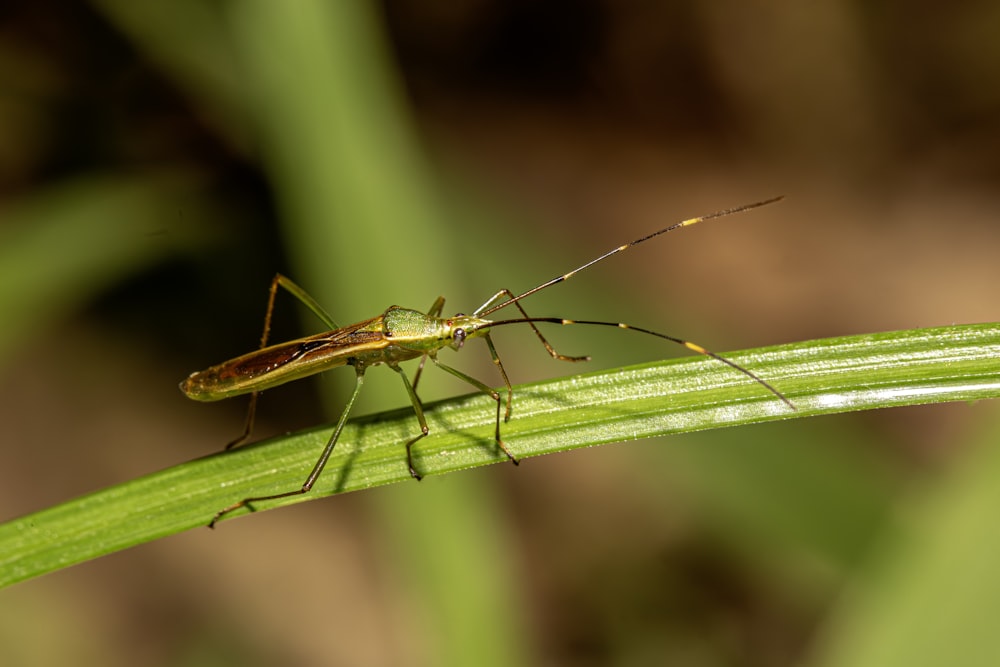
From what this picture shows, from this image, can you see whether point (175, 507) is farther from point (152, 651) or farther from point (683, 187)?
point (683, 187)

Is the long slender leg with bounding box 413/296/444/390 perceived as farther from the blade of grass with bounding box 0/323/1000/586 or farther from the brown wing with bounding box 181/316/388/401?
the blade of grass with bounding box 0/323/1000/586

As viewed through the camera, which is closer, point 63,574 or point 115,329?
point 63,574

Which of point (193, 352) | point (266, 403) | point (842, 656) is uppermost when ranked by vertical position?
point (193, 352)

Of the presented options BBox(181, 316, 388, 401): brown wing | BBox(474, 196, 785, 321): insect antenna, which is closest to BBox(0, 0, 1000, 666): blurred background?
BBox(181, 316, 388, 401): brown wing

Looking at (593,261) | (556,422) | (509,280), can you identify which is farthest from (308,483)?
(509,280)

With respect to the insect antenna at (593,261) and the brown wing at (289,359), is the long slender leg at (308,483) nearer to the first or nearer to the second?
the brown wing at (289,359)

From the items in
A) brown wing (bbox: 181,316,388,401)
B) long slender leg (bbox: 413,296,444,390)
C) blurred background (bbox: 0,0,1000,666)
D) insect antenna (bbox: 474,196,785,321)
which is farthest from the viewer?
blurred background (bbox: 0,0,1000,666)

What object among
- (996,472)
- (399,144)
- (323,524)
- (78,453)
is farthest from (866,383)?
(78,453)
